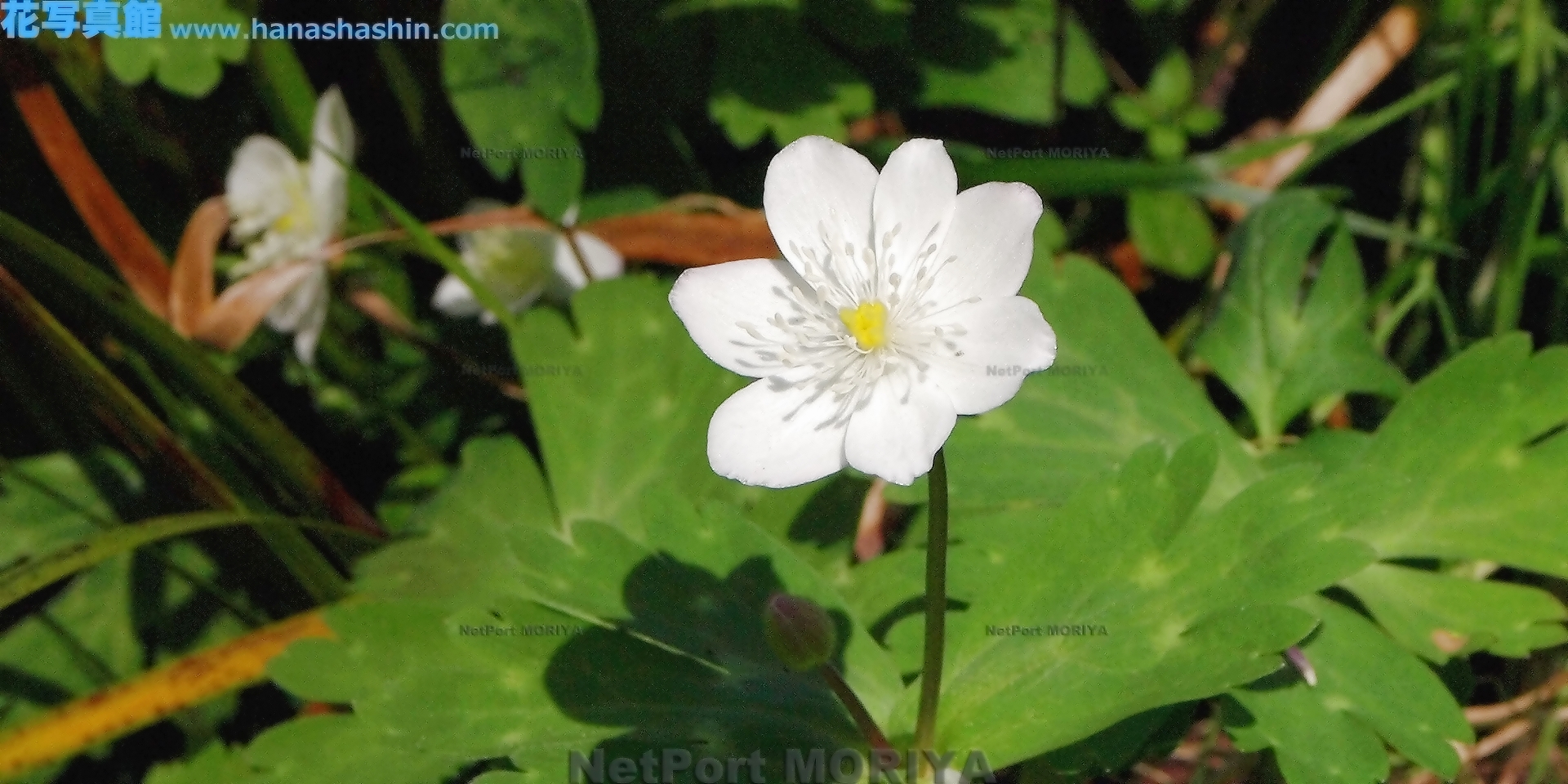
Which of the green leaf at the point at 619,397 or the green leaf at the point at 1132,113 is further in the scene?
the green leaf at the point at 1132,113

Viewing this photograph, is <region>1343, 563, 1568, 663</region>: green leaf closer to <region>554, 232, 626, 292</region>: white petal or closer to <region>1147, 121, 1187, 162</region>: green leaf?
<region>1147, 121, 1187, 162</region>: green leaf

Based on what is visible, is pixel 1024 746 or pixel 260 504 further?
pixel 260 504

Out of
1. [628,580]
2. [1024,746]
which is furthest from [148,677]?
[1024,746]

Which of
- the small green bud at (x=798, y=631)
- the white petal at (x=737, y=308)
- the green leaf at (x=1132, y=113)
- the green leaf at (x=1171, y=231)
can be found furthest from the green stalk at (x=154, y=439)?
the green leaf at (x=1132, y=113)

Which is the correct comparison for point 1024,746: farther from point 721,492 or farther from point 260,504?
point 260,504

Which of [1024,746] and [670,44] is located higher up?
[670,44]

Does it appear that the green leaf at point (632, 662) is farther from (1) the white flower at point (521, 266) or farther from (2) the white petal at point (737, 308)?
(1) the white flower at point (521, 266)

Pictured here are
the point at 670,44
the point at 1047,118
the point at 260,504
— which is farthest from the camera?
the point at 1047,118
